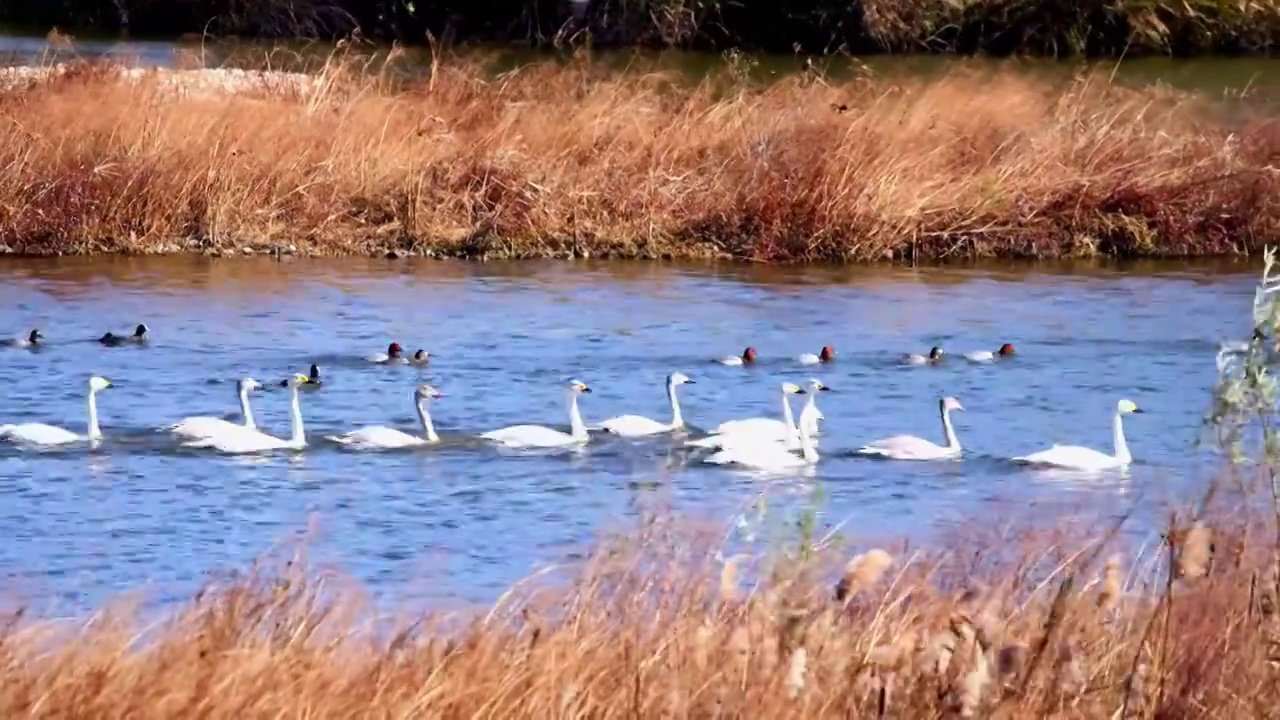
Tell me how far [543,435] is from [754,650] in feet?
28.3

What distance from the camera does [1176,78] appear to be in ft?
110

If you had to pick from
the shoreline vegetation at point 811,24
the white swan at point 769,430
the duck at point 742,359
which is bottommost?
the white swan at point 769,430

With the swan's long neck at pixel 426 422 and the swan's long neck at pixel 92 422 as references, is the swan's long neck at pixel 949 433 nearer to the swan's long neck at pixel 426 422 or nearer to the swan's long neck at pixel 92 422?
→ the swan's long neck at pixel 426 422

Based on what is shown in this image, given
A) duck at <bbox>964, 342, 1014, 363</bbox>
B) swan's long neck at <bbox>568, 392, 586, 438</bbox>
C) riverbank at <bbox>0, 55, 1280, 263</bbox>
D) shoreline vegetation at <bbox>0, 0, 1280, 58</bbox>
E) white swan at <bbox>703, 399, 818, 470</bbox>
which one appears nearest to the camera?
white swan at <bbox>703, 399, 818, 470</bbox>

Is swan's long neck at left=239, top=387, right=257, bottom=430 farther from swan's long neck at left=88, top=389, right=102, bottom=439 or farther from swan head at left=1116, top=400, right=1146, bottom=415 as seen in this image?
swan head at left=1116, top=400, right=1146, bottom=415

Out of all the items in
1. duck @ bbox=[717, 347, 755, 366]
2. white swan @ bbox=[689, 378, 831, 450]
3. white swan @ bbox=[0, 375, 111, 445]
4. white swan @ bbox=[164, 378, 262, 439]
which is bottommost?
white swan @ bbox=[0, 375, 111, 445]

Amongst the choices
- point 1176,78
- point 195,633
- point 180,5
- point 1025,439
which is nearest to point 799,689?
point 195,633

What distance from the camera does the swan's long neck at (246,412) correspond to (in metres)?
15.1

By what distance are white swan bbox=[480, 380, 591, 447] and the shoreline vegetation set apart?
2085 cm

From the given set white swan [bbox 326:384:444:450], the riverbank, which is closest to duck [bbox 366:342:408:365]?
white swan [bbox 326:384:444:450]

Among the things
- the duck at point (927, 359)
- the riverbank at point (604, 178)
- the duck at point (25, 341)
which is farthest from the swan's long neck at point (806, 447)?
the riverbank at point (604, 178)

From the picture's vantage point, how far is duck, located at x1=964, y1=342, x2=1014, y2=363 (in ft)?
59.5

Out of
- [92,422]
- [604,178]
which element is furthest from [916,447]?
[604,178]

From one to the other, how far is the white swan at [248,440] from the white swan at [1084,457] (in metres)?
4.50
